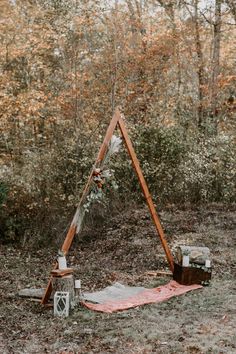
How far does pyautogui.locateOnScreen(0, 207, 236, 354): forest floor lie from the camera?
5.76m

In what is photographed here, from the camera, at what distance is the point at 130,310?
707cm

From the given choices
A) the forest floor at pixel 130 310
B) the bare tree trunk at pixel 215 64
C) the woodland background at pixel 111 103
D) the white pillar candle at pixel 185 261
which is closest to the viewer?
the forest floor at pixel 130 310

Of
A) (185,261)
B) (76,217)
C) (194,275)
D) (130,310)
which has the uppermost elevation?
(76,217)

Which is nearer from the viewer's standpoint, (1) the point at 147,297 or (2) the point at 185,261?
(1) the point at 147,297

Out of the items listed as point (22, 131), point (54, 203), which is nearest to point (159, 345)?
point (54, 203)

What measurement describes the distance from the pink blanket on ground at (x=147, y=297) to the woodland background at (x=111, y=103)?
4618mm

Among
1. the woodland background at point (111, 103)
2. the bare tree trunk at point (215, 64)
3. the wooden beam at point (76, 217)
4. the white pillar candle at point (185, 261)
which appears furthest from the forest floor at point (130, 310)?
the bare tree trunk at point (215, 64)

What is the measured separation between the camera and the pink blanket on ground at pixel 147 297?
7.11 m

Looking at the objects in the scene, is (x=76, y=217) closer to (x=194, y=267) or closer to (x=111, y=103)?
(x=194, y=267)

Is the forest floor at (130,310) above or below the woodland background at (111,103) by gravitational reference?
below

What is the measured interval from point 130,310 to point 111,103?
8.17m

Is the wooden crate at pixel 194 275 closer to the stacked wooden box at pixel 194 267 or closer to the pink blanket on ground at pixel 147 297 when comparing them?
the stacked wooden box at pixel 194 267

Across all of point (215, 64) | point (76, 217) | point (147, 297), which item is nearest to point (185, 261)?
point (147, 297)

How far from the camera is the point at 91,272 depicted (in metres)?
9.20
